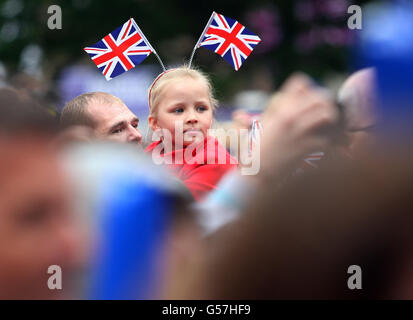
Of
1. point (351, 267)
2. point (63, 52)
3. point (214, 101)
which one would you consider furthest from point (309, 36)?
point (351, 267)

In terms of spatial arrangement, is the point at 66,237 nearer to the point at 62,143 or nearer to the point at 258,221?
the point at 62,143

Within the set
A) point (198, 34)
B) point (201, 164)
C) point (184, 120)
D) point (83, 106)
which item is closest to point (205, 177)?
point (201, 164)

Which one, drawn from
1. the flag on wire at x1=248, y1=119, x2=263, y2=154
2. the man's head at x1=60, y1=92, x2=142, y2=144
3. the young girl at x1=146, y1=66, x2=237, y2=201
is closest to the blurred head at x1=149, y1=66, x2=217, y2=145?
the young girl at x1=146, y1=66, x2=237, y2=201

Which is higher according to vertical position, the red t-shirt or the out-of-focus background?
the out-of-focus background

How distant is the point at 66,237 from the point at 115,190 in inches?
4.5

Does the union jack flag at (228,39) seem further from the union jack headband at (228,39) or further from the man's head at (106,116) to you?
the man's head at (106,116)

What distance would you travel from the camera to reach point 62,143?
37.9 inches

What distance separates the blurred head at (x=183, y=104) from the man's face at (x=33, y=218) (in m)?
0.82

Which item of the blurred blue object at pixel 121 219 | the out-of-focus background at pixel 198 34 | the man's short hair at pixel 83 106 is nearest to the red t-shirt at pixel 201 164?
the man's short hair at pixel 83 106

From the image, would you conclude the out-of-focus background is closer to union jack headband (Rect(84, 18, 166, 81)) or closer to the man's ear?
Answer: the man's ear

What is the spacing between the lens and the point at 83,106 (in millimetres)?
1681

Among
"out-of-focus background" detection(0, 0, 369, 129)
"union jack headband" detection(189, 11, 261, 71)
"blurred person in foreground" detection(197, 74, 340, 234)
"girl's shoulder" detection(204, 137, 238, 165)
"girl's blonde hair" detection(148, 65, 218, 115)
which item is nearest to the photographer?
"blurred person in foreground" detection(197, 74, 340, 234)

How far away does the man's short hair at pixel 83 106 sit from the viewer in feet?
5.32

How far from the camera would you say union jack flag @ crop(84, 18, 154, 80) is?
1704 mm
